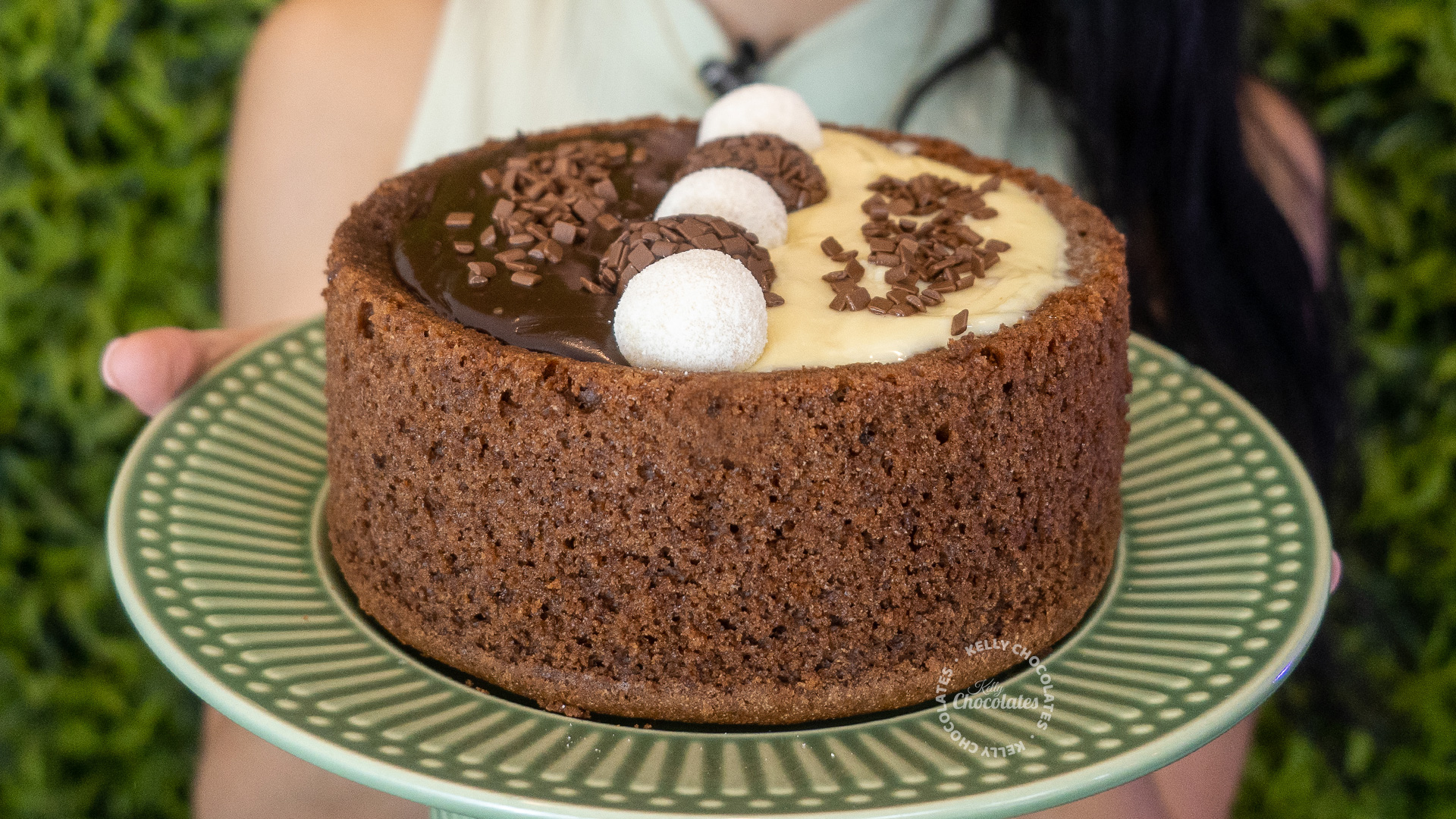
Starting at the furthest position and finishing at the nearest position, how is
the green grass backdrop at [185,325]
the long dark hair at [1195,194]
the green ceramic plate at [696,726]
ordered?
the green grass backdrop at [185,325]
the long dark hair at [1195,194]
the green ceramic plate at [696,726]

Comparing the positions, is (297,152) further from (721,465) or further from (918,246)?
(721,465)

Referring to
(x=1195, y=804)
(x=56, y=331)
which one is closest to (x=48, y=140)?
(x=56, y=331)

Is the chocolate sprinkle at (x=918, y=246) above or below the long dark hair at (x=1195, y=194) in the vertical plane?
above

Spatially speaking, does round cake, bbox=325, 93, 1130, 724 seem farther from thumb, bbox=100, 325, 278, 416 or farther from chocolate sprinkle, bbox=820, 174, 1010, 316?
thumb, bbox=100, 325, 278, 416

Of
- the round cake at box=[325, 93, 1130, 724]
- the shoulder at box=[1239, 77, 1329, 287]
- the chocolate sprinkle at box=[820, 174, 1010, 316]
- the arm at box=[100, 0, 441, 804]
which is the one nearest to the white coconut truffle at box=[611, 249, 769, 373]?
the round cake at box=[325, 93, 1130, 724]

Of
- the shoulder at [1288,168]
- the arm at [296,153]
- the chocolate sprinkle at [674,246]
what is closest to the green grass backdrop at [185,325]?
the shoulder at [1288,168]

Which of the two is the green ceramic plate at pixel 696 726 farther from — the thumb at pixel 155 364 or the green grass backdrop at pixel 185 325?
the green grass backdrop at pixel 185 325
